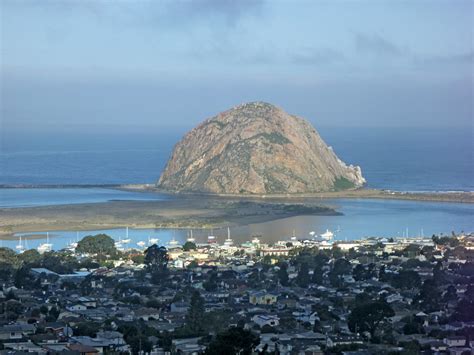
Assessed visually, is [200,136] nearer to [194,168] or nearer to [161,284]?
[194,168]

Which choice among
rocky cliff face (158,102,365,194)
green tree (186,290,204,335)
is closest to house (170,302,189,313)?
green tree (186,290,204,335)

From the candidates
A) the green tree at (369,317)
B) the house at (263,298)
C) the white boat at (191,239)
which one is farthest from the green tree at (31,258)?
the green tree at (369,317)

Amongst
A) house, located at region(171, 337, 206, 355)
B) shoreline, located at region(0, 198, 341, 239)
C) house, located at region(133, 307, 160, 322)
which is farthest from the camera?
shoreline, located at region(0, 198, 341, 239)

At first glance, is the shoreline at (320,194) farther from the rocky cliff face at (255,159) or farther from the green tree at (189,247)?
the green tree at (189,247)

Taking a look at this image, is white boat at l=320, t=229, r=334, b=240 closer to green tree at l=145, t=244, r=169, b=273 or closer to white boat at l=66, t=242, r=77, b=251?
white boat at l=66, t=242, r=77, b=251

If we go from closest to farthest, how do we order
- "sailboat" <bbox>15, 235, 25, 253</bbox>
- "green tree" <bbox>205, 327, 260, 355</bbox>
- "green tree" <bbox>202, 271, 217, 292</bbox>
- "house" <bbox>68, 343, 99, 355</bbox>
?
"green tree" <bbox>205, 327, 260, 355</bbox>
"house" <bbox>68, 343, 99, 355</bbox>
"green tree" <bbox>202, 271, 217, 292</bbox>
"sailboat" <bbox>15, 235, 25, 253</bbox>

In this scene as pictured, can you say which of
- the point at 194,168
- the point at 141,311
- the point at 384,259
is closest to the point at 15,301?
the point at 141,311
